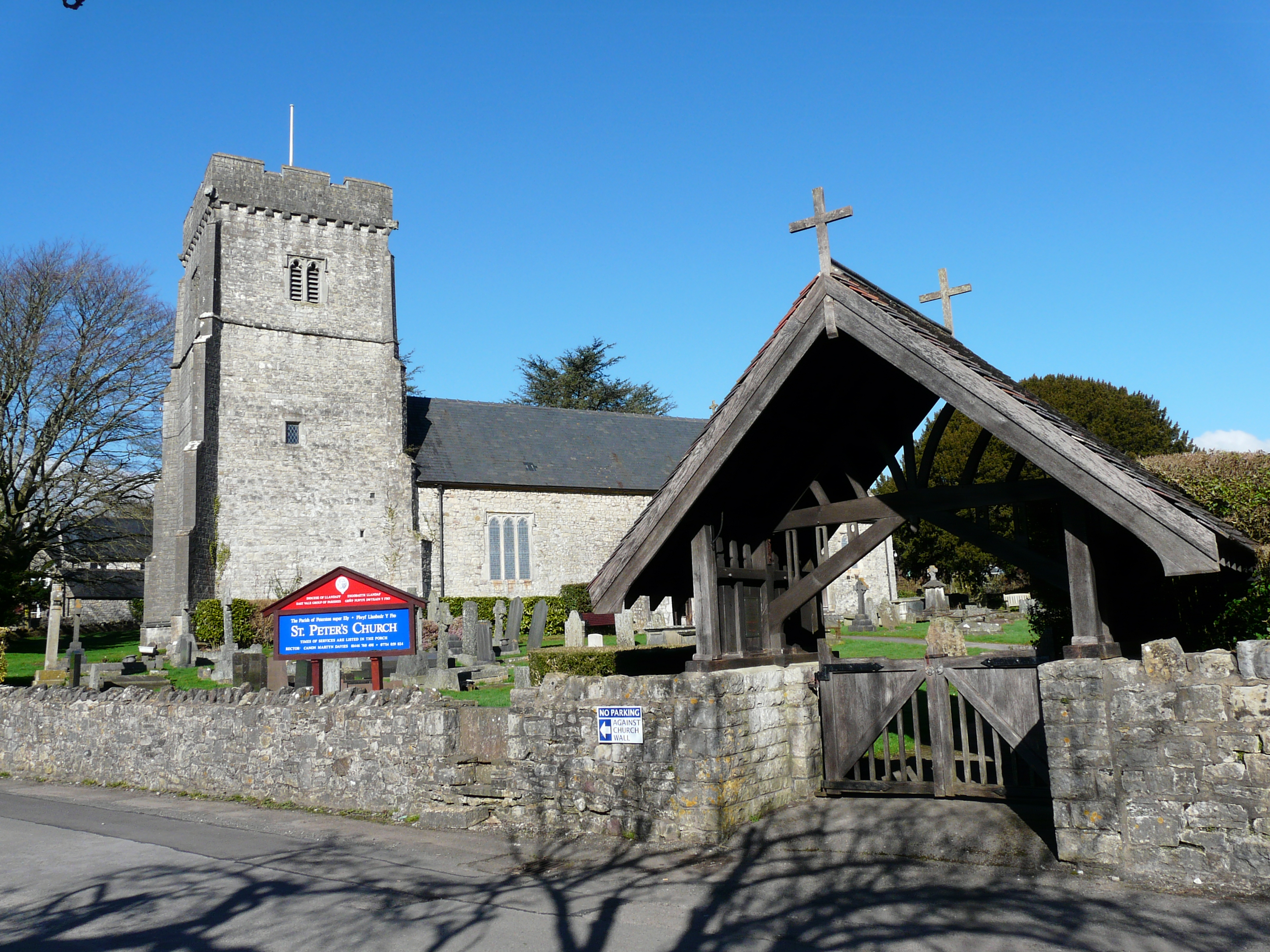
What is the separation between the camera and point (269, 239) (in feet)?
104

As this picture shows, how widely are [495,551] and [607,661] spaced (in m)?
19.3

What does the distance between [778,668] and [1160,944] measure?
3.63 m

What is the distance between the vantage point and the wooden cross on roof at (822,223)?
22.9 feet

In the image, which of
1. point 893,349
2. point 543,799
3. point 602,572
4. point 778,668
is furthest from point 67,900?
point 893,349

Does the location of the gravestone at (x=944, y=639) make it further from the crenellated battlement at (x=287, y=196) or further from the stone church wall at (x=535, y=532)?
the crenellated battlement at (x=287, y=196)

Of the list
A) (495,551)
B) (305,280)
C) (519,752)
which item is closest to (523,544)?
(495,551)

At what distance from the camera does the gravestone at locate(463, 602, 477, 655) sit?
19.8 metres

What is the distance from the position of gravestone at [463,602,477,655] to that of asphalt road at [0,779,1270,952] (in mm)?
10947

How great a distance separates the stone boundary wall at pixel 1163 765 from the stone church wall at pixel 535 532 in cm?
2641

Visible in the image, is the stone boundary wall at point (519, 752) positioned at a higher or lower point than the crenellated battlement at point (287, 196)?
lower

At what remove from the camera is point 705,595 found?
24.7ft

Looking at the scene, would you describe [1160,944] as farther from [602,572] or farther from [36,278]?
[36,278]

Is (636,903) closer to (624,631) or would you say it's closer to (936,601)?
(624,631)

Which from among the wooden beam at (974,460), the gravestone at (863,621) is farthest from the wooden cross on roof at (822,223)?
the gravestone at (863,621)
